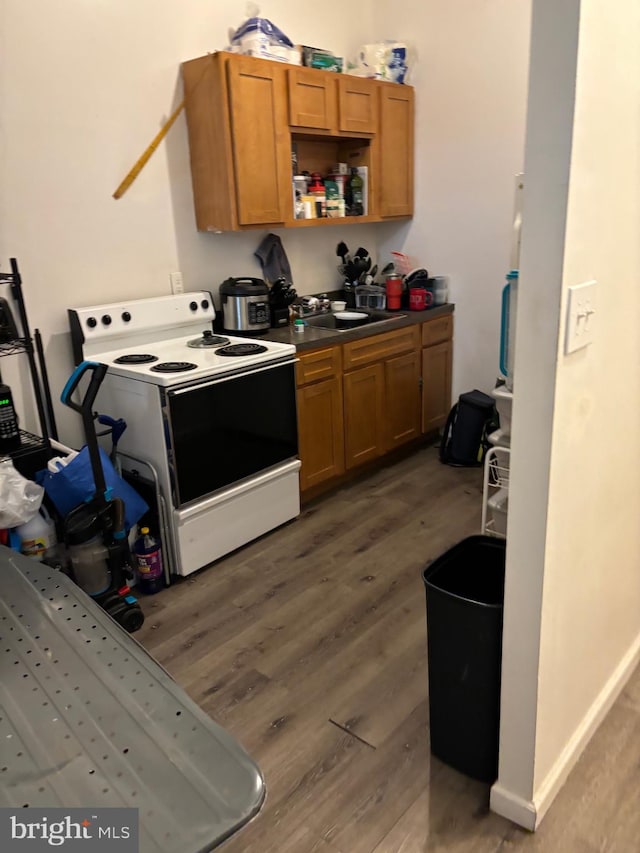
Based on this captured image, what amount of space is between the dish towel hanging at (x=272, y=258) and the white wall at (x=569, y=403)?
233 cm

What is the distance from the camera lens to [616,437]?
165 cm

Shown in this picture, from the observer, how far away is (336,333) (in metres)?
3.29

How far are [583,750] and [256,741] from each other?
0.92 m

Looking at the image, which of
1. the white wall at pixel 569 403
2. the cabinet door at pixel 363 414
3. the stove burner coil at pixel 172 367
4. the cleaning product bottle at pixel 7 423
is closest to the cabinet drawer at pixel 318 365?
the cabinet door at pixel 363 414

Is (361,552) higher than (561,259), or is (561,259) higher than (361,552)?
(561,259)

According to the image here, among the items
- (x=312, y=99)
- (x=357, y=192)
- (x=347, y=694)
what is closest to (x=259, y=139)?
(x=312, y=99)

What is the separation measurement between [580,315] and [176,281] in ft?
7.64

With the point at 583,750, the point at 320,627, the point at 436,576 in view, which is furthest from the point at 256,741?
the point at 583,750

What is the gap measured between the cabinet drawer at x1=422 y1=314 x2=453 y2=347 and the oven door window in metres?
1.23

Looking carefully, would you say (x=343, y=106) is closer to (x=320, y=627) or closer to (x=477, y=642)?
(x=320, y=627)

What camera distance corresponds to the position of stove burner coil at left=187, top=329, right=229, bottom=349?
3000mm

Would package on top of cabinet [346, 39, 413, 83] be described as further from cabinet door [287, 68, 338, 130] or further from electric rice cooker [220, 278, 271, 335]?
electric rice cooker [220, 278, 271, 335]

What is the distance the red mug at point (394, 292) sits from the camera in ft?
13.0

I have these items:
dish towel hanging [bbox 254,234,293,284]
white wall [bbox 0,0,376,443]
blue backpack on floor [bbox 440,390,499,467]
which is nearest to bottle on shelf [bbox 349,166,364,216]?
dish towel hanging [bbox 254,234,293,284]
